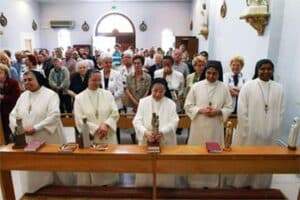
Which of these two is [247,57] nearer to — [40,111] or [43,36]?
[40,111]

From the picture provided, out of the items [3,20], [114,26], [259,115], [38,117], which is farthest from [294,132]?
[114,26]

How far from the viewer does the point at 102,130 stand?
349 centimetres

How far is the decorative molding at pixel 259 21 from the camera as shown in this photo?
491cm

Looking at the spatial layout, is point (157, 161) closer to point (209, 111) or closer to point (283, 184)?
point (209, 111)

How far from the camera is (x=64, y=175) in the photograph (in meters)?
3.70

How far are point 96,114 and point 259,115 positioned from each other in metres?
1.89

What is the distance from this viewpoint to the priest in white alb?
3559 millimetres

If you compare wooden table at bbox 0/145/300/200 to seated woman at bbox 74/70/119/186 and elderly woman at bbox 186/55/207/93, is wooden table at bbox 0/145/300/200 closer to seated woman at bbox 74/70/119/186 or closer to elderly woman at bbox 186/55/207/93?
seated woman at bbox 74/70/119/186

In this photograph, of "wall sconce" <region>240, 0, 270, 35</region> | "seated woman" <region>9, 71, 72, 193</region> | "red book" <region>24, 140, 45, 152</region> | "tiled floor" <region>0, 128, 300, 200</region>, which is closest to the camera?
"red book" <region>24, 140, 45, 152</region>

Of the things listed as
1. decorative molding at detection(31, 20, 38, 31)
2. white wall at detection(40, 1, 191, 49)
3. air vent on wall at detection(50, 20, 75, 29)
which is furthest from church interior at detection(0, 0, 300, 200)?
air vent on wall at detection(50, 20, 75, 29)

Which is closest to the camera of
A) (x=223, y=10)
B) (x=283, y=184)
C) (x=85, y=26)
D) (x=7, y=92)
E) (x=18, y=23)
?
(x=283, y=184)

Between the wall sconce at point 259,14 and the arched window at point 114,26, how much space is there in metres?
10.8

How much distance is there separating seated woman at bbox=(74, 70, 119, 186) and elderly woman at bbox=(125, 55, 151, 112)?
1142 mm

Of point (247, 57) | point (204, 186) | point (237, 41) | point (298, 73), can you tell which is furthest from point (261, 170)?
point (237, 41)
